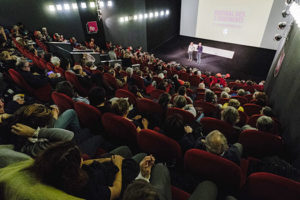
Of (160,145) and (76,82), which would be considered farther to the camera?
(76,82)

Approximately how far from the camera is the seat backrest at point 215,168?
4.62 feet

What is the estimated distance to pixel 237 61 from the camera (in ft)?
35.9

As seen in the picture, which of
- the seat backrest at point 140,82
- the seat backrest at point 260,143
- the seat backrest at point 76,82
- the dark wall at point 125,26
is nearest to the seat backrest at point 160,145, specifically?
the seat backrest at point 260,143

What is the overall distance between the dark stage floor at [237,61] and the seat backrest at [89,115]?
1007 cm

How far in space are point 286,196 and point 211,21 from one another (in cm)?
1308

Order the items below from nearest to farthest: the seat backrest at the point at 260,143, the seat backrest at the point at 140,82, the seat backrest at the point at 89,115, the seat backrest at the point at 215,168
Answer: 1. the seat backrest at the point at 215,168
2. the seat backrest at the point at 260,143
3. the seat backrest at the point at 89,115
4. the seat backrest at the point at 140,82

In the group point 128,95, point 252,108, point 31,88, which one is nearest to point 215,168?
point 128,95

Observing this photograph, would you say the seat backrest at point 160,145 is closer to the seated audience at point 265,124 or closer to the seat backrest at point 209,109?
the seated audience at point 265,124

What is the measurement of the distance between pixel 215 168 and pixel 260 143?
114cm

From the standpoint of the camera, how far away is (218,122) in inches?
95.7

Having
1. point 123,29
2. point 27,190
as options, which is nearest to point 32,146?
point 27,190

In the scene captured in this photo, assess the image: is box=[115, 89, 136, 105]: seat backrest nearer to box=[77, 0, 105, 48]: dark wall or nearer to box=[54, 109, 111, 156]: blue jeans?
box=[54, 109, 111, 156]: blue jeans

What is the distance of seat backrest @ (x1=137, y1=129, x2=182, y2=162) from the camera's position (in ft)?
5.57

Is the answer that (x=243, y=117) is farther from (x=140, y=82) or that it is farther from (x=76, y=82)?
(x=76, y=82)
